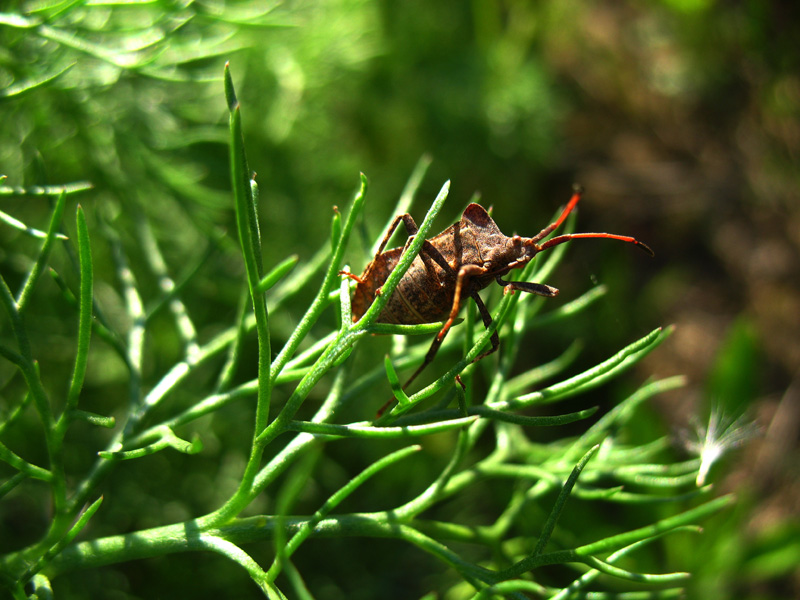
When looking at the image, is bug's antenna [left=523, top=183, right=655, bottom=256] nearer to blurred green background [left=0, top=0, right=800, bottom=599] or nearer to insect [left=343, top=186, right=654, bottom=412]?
insect [left=343, top=186, right=654, bottom=412]

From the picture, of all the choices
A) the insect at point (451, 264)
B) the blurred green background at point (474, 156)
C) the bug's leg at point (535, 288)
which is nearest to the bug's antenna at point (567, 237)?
the insect at point (451, 264)

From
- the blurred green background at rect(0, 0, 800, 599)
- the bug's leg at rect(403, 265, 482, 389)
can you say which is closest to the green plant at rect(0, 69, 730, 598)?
the bug's leg at rect(403, 265, 482, 389)

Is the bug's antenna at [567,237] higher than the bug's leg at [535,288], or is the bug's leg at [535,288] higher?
the bug's antenna at [567,237]

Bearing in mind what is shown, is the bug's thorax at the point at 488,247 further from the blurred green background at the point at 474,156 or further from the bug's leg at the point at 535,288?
the blurred green background at the point at 474,156

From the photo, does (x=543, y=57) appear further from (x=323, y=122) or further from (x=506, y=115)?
(x=323, y=122)

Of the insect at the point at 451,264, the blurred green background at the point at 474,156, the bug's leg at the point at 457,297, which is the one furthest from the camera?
the blurred green background at the point at 474,156

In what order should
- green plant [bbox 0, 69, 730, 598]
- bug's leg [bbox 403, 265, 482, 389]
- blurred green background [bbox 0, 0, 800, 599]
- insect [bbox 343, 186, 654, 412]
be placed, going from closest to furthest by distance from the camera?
1. green plant [bbox 0, 69, 730, 598]
2. bug's leg [bbox 403, 265, 482, 389]
3. insect [bbox 343, 186, 654, 412]
4. blurred green background [bbox 0, 0, 800, 599]

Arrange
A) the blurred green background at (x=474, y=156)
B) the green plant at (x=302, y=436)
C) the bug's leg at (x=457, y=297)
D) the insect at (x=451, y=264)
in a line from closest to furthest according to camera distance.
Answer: the green plant at (x=302, y=436) < the bug's leg at (x=457, y=297) < the insect at (x=451, y=264) < the blurred green background at (x=474, y=156)

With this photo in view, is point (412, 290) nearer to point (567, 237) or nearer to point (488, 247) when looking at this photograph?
point (488, 247)

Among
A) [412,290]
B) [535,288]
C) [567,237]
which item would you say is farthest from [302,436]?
[567,237]
